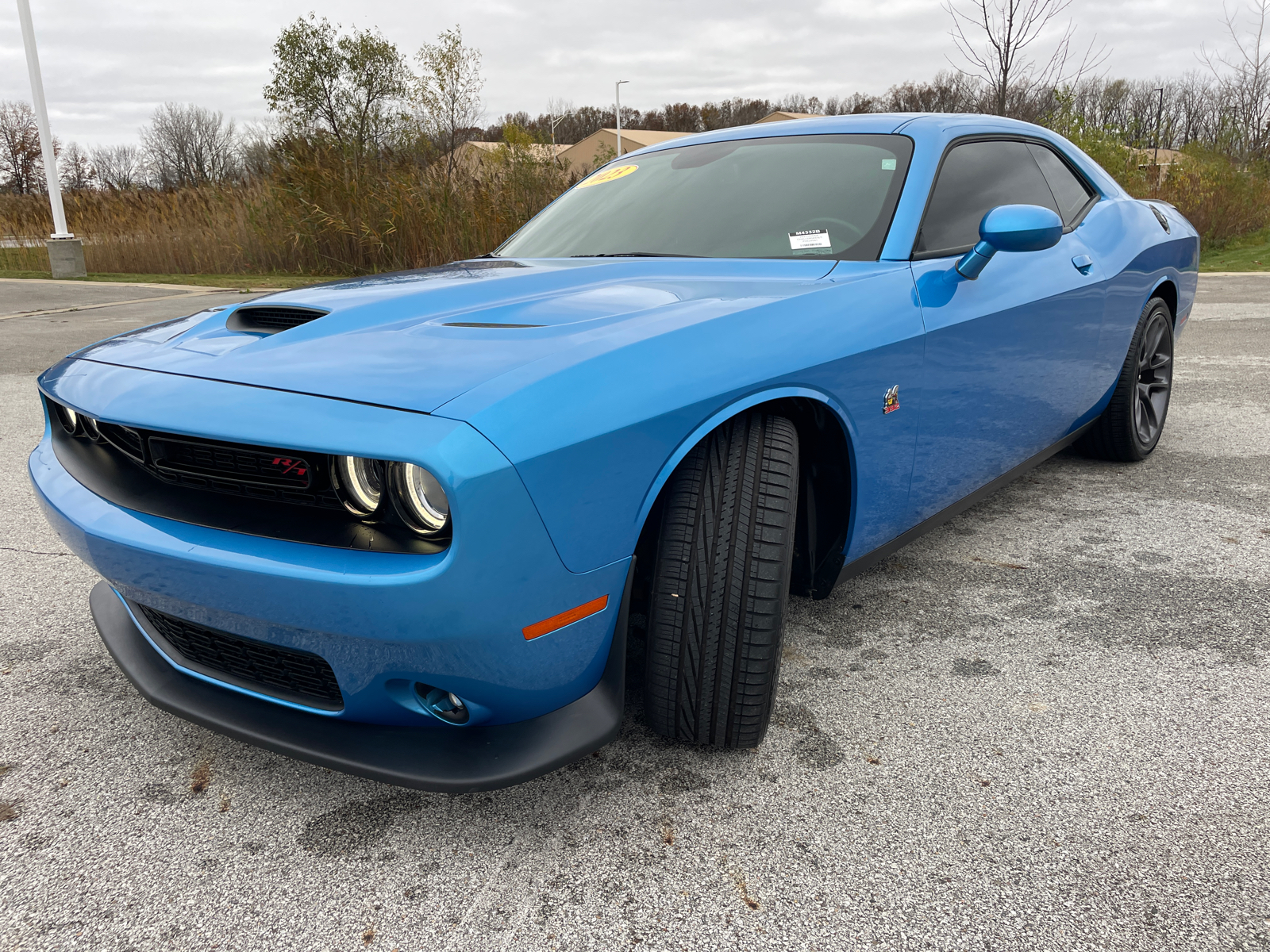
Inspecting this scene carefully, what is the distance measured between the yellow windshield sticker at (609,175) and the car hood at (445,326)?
76 cm

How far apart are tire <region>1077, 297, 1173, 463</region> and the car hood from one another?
1.91 meters

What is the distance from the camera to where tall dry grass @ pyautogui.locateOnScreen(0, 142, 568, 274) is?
36.2 feet

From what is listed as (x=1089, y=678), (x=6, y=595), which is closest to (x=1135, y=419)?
(x=1089, y=678)

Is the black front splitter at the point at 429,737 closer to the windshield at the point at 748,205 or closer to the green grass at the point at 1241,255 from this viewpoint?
the windshield at the point at 748,205

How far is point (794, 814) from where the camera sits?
1600mm

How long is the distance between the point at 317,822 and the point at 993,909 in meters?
1.16

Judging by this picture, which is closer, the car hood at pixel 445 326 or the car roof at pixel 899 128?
the car hood at pixel 445 326

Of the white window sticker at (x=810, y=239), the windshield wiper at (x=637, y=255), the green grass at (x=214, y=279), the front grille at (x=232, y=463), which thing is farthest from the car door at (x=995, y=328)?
the green grass at (x=214, y=279)

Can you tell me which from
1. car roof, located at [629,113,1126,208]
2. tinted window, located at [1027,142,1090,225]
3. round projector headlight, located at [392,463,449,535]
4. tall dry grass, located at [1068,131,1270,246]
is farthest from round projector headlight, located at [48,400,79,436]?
tall dry grass, located at [1068,131,1270,246]

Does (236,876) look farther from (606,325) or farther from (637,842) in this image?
(606,325)

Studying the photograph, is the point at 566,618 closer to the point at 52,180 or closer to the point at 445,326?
the point at 445,326

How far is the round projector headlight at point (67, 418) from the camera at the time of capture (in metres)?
1.90

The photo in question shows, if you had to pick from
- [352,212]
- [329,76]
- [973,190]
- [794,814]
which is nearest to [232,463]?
[794,814]

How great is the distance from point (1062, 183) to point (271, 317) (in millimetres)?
2743
